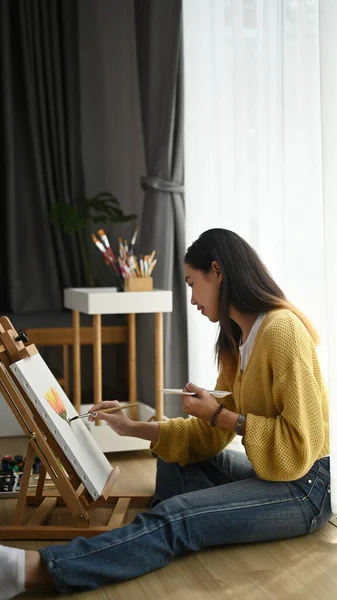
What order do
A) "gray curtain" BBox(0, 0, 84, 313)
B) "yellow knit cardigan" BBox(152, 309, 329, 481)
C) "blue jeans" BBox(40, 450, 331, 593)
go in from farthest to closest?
1. "gray curtain" BBox(0, 0, 84, 313)
2. "yellow knit cardigan" BBox(152, 309, 329, 481)
3. "blue jeans" BBox(40, 450, 331, 593)

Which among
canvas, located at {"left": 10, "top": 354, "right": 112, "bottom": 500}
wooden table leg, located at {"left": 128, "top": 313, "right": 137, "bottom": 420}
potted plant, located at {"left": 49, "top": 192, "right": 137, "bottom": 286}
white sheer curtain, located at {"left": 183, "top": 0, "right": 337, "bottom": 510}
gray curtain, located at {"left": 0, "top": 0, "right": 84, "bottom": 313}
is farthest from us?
gray curtain, located at {"left": 0, "top": 0, "right": 84, "bottom": 313}

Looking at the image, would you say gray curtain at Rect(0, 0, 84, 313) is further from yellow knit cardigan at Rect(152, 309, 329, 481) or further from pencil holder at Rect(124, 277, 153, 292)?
yellow knit cardigan at Rect(152, 309, 329, 481)

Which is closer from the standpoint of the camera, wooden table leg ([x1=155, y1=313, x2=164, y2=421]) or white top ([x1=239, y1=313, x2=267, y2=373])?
white top ([x1=239, y1=313, x2=267, y2=373])

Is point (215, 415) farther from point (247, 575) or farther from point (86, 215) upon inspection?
point (86, 215)

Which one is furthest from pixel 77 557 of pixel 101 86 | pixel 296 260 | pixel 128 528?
pixel 101 86

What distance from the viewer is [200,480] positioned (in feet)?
8.58

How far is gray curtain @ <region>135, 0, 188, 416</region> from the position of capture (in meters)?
3.74

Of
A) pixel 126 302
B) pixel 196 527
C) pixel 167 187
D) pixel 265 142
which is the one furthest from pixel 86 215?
pixel 196 527

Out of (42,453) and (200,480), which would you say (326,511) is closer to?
(200,480)

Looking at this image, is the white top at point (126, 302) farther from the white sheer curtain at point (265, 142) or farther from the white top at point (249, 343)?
the white top at point (249, 343)

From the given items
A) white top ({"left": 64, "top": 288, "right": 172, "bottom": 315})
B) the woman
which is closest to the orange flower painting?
the woman

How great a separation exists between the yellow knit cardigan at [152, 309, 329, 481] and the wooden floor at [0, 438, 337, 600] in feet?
0.71

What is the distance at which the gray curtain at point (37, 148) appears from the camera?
15.0ft

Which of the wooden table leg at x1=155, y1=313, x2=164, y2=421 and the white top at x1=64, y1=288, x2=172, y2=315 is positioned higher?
the white top at x1=64, y1=288, x2=172, y2=315
